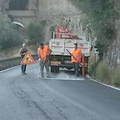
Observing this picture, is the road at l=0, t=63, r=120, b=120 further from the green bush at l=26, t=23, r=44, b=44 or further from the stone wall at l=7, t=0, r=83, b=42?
the green bush at l=26, t=23, r=44, b=44

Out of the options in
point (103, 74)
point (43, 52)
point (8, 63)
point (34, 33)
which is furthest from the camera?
point (34, 33)

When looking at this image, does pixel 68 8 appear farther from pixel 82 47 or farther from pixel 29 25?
pixel 82 47

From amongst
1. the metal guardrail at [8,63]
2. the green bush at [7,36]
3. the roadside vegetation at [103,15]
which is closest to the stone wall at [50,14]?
the green bush at [7,36]

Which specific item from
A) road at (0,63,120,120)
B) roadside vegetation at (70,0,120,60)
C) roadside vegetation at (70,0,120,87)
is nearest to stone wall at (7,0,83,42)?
roadside vegetation at (70,0,120,87)

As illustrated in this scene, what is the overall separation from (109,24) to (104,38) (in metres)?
1.61

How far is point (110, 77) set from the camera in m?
16.5

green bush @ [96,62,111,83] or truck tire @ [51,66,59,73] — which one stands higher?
green bush @ [96,62,111,83]

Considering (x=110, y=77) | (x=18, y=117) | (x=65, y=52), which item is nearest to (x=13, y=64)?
(x=65, y=52)

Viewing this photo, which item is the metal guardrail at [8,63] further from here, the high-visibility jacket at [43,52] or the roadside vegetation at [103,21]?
the high-visibility jacket at [43,52]

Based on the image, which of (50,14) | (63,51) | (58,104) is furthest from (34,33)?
(58,104)

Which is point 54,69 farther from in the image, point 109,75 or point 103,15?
point 109,75

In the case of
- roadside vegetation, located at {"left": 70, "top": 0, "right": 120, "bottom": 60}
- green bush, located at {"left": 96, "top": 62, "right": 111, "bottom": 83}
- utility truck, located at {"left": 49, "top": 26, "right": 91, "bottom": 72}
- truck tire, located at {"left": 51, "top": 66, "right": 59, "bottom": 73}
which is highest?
roadside vegetation, located at {"left": 70, "top": 0, "right": 120, "bottom": 60}

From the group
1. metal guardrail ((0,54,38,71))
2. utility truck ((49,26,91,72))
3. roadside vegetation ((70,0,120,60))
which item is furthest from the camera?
metal guardrail ((0,54,38,71))

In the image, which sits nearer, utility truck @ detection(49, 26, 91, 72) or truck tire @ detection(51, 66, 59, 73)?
utility truck @ detection(49, 26, 91, 72)
